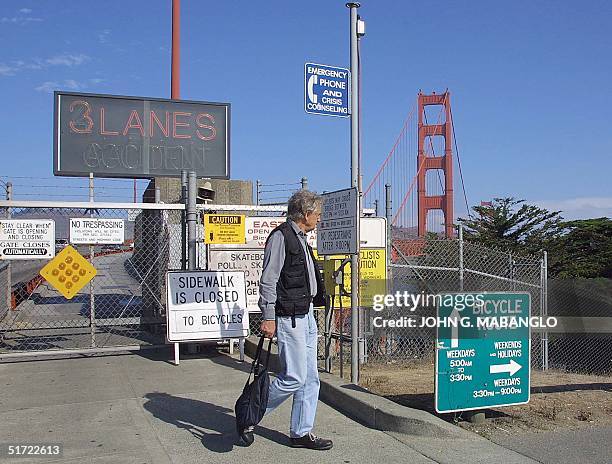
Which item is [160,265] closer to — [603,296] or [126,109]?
[126,109]

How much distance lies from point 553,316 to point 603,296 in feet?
2.88

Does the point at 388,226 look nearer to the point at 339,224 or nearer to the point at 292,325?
the point at 339,224

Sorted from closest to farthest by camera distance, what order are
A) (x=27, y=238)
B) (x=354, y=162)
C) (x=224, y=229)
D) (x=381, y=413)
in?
(x=381, y=413)
(x=354, y=162)
(x=27, y=238)
(x=224, y=229)

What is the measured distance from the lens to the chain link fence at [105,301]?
352 inches

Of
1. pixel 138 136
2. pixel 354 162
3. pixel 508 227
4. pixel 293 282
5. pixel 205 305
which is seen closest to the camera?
pixel 293 282

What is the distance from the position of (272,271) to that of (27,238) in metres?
4.77

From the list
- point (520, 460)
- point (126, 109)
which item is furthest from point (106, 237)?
point (520, 460)

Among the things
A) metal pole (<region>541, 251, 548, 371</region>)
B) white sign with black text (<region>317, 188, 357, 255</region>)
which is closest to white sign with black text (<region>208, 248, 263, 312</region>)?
white sign with black text (<region>317, 188, 357, 255</region>)

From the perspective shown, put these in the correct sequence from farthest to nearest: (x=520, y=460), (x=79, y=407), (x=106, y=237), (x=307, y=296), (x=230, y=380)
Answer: (x=106, y=237) → (x=230, y=380) → (x=79, y=407) → (x=307, y=296) → (x=520, y=460)

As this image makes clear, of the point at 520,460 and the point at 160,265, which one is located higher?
the point at 160,265

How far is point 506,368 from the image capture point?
5.71 m

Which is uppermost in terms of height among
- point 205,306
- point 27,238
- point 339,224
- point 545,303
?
point 339,224

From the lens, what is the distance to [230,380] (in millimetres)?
7520

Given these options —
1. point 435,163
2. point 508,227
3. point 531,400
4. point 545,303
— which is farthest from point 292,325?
point 435,163
